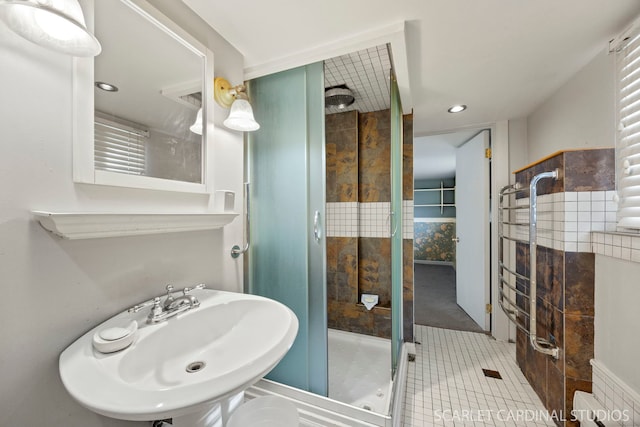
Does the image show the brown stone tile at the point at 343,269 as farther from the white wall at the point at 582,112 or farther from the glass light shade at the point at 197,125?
the white wall at the point at 582,112

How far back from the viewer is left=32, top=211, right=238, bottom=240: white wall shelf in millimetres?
599

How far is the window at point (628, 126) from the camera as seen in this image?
110 cm

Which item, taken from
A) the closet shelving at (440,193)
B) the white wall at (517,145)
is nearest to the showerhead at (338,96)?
the white wall at (517,145)

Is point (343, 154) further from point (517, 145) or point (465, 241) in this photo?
point (465, 241)

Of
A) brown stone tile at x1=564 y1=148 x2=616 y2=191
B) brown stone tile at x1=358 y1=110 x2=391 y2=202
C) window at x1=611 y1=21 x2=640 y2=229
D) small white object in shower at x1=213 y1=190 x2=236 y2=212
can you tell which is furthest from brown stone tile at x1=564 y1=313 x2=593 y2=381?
small white object in shower at x1=213 y1=190 x2=236 y2=212

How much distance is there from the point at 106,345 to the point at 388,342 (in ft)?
6.93

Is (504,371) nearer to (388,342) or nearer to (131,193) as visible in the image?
(388,342)

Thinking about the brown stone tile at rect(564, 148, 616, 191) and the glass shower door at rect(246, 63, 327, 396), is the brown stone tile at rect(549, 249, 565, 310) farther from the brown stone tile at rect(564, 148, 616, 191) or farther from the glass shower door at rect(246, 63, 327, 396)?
the glass shower door at rect(246, 63, 327, 396)

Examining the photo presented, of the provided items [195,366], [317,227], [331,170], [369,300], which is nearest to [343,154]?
[331,170]

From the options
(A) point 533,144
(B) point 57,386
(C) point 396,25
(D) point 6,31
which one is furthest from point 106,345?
(A) point 533,144

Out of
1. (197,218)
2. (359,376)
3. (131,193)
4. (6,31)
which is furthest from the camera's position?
(359,376)

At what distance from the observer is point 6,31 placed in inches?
23.0

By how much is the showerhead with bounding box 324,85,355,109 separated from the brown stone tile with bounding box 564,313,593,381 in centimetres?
195

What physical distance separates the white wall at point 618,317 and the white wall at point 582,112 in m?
0.72
